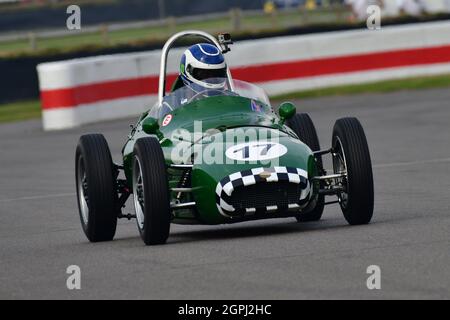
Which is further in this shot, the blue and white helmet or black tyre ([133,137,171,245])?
the blue and white helmet

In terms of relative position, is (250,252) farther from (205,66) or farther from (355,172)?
(205,66)

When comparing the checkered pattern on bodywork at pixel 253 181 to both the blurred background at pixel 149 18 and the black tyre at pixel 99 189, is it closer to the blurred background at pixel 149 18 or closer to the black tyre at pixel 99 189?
the black tyre at pixel 99 189

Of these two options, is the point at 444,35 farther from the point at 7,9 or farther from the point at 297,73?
the point at 7,9

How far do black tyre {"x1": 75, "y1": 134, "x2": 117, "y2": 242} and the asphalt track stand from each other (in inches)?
5.4

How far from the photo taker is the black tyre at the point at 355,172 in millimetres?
9414

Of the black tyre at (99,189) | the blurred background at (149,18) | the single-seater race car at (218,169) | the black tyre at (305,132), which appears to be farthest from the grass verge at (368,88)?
the black tyre at (99,189)

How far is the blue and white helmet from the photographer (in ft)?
34.9

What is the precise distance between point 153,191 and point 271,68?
14.7 meters

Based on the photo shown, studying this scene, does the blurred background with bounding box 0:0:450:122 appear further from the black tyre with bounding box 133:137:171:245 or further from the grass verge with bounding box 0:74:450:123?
the black tyre with bounding box 133:137:171:245

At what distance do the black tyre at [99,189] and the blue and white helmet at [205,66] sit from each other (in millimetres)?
1000

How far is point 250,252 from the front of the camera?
8.49 meters

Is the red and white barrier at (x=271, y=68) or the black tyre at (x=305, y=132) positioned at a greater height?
the red and white barrier at (x=271, y=68)

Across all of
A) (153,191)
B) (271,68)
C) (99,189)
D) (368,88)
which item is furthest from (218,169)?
(368,88)

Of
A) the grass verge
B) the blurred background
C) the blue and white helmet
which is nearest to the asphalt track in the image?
the blue and white helmet
